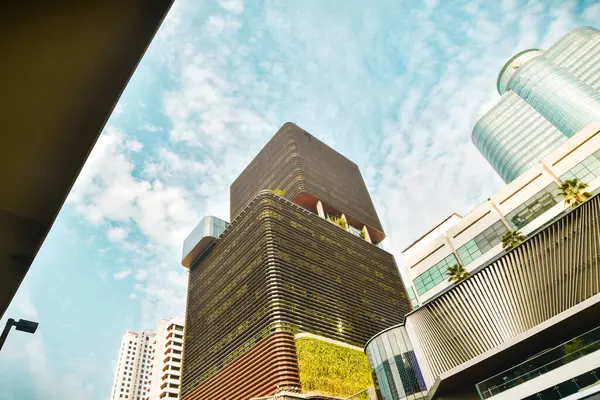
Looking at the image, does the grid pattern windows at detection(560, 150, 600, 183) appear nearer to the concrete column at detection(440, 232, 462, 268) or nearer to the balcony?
the concrete column at detection(440, 232, 462, 268)

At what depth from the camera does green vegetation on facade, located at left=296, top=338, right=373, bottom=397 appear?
4647cm

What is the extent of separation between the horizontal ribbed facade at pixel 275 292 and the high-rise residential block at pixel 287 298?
20 cm

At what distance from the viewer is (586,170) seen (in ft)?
141

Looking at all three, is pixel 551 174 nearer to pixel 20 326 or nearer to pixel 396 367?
pixel 396 367

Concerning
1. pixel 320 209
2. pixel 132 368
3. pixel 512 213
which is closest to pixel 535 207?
pixel 512 213

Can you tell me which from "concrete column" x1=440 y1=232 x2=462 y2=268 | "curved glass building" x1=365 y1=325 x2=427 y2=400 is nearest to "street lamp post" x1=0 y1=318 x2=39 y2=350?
"curved glass building" x1=365 y1=325 x2=427 y2=400

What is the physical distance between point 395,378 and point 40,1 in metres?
38.4

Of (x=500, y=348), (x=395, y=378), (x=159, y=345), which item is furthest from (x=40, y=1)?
(x=159, y=345)

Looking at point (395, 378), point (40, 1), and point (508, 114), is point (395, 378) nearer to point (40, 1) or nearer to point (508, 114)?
point (40, 1)

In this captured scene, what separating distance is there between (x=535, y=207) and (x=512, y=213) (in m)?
2.68

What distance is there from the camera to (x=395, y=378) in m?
34.6

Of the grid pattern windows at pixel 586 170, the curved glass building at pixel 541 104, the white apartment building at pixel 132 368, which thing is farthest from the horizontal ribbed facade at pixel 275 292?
the curved glass building at pixel 541 104

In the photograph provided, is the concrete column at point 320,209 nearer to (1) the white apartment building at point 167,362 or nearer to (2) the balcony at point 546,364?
(1) the white apartment building at point 167,362

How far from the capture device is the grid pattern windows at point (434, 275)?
50.5 meters
